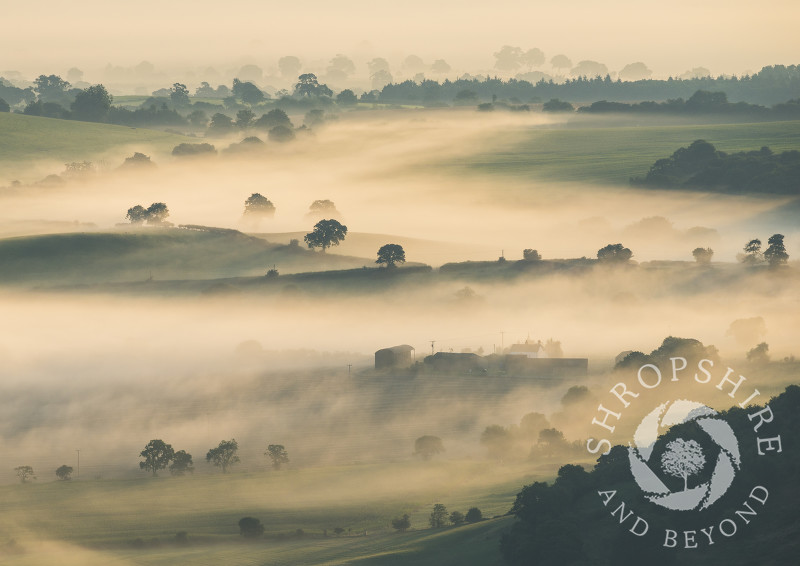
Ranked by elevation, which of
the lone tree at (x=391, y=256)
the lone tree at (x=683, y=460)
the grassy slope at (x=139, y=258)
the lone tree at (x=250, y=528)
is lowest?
the lone tree at (x=250, y=528)

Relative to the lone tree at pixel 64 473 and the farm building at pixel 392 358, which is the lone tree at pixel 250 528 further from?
the farm building at pixel 392 358

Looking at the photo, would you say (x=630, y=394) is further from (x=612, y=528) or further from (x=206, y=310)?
(x=206, y=310)

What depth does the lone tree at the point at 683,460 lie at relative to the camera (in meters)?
77.7

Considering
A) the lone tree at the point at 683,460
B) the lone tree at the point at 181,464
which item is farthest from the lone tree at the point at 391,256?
the lone tree at the point at 683,460

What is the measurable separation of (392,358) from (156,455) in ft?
113

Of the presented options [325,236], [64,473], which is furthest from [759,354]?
[325,236]

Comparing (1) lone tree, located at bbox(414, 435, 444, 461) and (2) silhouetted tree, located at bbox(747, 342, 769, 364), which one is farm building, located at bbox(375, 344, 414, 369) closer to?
(1) lone tree, located at bbox(414, 435, 444, 461)

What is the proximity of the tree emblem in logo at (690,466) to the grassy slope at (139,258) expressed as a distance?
326 ft

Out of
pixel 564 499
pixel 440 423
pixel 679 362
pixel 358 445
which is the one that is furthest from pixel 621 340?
pixel 564 499

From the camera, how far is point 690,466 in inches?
3081

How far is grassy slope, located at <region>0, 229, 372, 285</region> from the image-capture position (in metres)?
176

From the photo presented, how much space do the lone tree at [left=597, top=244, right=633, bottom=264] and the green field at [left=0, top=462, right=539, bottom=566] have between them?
2895 inches

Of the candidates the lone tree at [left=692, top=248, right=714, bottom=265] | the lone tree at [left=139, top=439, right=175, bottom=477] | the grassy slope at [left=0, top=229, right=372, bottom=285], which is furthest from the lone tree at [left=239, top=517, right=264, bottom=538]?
the lone tree at [left=692, top=248, right=714, bottom=265]

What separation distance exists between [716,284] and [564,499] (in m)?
89.2
